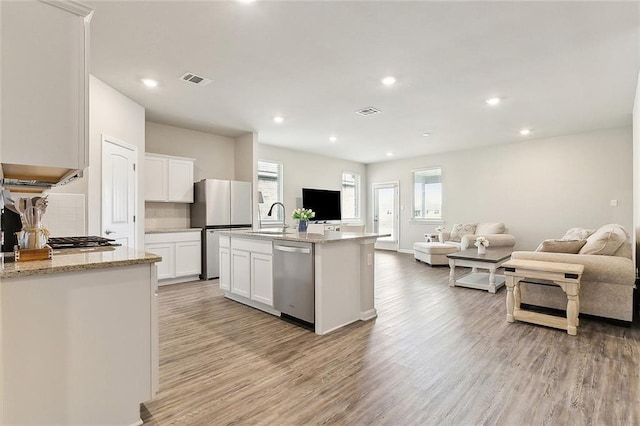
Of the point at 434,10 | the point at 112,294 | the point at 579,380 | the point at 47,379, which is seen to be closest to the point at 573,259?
the point at 579,380

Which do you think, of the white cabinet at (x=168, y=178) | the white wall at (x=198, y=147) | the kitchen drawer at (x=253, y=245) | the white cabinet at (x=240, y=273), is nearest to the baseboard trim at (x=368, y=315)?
the kitchen drawer at (x=253, y=245)

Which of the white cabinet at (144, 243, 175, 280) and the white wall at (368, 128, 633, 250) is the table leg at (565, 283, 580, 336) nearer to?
the white wall at (368, 128, 633, 250)

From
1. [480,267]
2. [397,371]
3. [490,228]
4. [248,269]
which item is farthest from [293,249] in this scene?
[490,228]

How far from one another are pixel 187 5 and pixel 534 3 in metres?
2.52

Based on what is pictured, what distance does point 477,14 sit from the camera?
93.2 inches

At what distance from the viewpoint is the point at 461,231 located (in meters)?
7.12

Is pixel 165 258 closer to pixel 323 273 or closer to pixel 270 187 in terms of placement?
pixel 270 187

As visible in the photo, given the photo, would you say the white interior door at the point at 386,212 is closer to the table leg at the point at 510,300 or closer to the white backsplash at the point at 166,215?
the white backsplash at the point at 166,215

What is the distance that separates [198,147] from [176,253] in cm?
209

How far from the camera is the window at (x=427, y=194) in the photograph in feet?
27.2

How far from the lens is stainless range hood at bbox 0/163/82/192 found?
157 cm

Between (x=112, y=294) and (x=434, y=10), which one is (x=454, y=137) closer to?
(x=434, y=10)

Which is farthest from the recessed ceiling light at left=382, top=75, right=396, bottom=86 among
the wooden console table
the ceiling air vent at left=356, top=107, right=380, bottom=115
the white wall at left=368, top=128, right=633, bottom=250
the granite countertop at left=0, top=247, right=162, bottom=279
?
the white wall at left=368, top=128, right=633, bottom=250

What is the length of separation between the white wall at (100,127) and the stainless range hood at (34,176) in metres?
1.73
